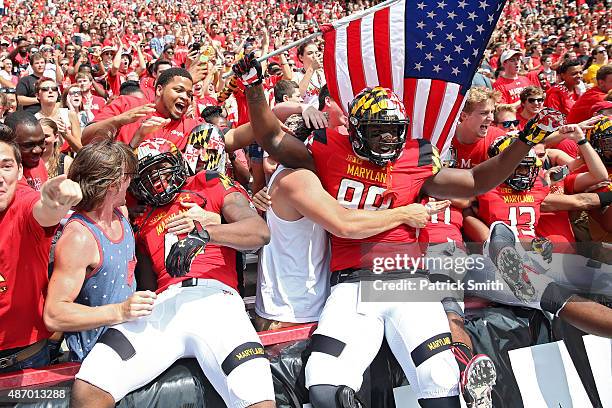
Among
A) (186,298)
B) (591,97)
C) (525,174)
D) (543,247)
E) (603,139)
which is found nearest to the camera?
(186,298)

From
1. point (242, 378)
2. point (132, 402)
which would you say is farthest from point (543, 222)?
point (132, 402)

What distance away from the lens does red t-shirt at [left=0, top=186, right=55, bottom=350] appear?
3.16m

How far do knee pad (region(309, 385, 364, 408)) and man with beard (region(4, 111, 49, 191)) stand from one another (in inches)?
95.9

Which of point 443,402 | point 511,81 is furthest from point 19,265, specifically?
point 511,81

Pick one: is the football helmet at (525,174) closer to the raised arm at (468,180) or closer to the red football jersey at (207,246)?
the raised arm at (468,180)

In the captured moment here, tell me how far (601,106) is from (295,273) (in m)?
4.45

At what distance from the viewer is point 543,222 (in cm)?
489

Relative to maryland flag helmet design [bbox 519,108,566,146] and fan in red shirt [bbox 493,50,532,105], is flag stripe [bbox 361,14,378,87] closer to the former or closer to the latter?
maryland flag helmet design [bbox 519,108,566,146]

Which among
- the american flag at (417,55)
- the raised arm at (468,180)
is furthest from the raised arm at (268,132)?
the american flag at (417,55)

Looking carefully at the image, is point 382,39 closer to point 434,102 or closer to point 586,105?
point 434,102

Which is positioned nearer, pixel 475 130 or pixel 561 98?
pixel 475 130

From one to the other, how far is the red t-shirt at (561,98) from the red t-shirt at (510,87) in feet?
1.37

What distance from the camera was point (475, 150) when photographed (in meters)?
5.63

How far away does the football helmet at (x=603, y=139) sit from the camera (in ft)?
17.4
